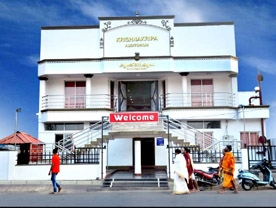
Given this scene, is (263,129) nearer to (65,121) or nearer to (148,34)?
(148,34)

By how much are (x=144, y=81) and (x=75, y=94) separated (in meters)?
5.06

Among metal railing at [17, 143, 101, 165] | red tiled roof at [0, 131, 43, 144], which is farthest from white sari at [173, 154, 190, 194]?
red tiled roof at [0, 131, 43, 144]

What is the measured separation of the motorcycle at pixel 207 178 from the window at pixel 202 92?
382 inches

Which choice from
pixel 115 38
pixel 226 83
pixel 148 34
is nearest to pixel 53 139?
pixel 115 38

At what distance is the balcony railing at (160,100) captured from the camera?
23.3 metres

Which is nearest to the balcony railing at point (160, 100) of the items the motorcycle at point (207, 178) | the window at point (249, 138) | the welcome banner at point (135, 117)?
the window at point (249, 138)

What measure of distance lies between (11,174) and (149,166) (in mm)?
9127

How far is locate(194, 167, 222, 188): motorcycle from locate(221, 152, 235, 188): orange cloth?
1.42 m

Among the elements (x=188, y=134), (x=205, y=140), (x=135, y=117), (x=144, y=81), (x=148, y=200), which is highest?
(x=144, y=81)

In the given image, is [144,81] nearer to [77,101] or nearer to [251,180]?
[77,101]

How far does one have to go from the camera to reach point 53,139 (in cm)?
2288

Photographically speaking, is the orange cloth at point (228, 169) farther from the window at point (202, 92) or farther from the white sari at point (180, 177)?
the window at point (202, 92)

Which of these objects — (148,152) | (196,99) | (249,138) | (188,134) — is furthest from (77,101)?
(249,138)

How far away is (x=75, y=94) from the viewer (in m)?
24.3
